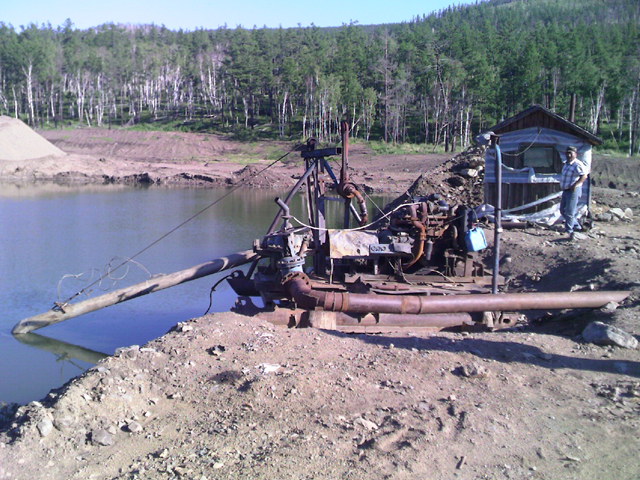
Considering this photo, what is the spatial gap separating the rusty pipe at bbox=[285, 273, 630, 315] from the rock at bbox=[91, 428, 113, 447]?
3634 millimetres

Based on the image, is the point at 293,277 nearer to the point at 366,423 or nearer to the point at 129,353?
the point at 129,353

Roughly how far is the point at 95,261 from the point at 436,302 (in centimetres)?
1201

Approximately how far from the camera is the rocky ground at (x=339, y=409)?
5.11m

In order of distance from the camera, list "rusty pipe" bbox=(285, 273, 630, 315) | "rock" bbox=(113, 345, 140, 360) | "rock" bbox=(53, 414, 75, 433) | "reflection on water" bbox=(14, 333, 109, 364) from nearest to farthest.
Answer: "rock" bbox=(53, 414, 75, 433)
"rock" bbox=(113, 345, 140, 360)
"rusty pipe" bbox=(285, 273, 630, 315)
"reflection on water" bbox=(14, 333, 109, 364)

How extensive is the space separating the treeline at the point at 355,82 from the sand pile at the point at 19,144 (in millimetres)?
22277

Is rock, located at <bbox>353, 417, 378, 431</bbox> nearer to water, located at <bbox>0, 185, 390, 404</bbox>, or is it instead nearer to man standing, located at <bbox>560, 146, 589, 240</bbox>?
water, located at <bbox>0, 185, 390, 404</bbox>

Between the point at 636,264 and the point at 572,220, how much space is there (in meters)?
3.31

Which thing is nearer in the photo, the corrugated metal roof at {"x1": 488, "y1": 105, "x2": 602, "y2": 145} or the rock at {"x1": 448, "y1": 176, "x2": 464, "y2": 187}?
the corrugated metal roof at {"x1": 488, "y1": 105, "x2": 602, "y2": 145}

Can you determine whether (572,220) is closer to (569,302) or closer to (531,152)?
(531,152)

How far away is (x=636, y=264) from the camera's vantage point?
35.9ft

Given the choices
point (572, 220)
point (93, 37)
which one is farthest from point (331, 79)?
point (93, 37)

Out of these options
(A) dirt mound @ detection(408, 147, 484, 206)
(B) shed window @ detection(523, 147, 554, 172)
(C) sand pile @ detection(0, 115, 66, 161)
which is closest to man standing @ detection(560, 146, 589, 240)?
(B) shed window @ detection(523, 147, 554, 172)

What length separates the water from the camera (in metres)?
10.7

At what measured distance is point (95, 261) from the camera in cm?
1720
